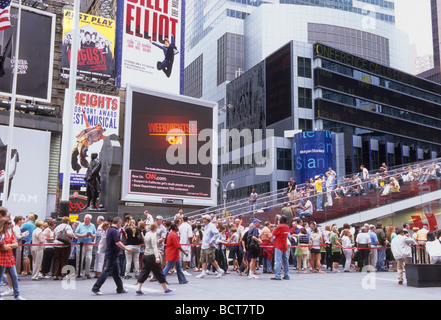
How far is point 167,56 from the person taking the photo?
4538 centimetres

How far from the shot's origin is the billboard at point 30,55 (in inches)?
1254

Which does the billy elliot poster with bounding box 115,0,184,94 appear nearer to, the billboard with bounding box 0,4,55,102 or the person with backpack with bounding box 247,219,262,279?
the billboard with bounding box 0,4,55,102

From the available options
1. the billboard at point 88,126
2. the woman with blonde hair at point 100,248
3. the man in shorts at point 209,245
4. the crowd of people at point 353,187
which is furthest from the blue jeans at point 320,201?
the billboard at point 88,126

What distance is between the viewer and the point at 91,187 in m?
21.2

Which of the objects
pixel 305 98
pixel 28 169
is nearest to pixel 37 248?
pixel 28 169

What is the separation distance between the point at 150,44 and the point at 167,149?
1423 centimetres

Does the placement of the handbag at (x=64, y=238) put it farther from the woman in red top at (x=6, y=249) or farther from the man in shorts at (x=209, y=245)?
the woman in red top at (x=6, y=249)

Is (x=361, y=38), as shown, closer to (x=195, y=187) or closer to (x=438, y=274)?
(x=195, y=187)

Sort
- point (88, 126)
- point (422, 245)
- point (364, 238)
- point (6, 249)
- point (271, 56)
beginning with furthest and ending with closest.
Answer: point (271, 56), point (88, 126), point (364, 238), point (422, 245), point (6, 249)

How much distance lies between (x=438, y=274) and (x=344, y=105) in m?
54.2

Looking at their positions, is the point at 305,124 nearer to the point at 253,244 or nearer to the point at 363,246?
the point at 363,246

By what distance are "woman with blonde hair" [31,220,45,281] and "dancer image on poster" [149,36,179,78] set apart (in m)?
31.6
